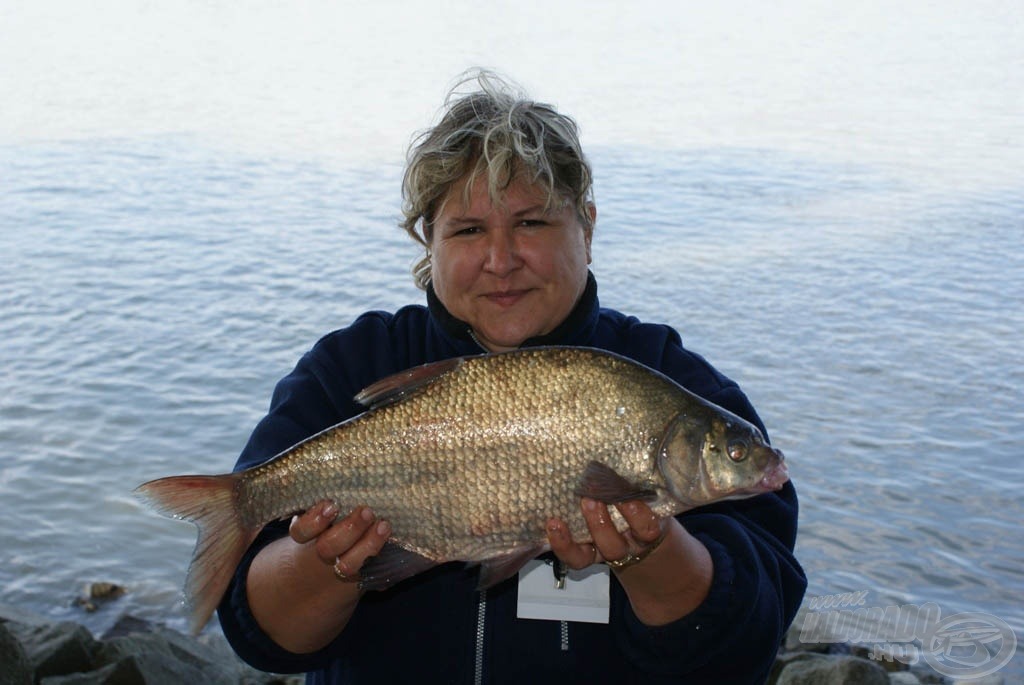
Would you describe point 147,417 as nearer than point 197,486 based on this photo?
No

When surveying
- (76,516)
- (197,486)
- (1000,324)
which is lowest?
(76,516)

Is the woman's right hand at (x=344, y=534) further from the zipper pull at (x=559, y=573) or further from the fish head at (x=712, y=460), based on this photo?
the fish head at (x=712, y=460)

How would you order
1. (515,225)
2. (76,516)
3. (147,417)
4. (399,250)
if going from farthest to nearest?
(399,250) < (147,417) < (76,516) < (515,225)

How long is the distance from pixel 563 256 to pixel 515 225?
132 mm

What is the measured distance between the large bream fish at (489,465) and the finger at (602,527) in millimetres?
27

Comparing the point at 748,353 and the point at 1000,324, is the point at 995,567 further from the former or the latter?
the point at 1000,324

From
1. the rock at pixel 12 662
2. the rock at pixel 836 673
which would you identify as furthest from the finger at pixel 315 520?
the rock at pixel 836 673

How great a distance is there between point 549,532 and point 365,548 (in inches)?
14.1

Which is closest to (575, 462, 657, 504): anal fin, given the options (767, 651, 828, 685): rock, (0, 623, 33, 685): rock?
(0, 623, 33, 685): rock

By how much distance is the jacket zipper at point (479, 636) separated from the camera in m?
2.52

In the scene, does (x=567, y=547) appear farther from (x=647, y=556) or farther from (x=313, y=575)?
(x=313, y=575)

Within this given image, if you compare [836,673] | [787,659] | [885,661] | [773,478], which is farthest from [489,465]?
[885,661]

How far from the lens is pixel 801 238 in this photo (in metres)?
11.6

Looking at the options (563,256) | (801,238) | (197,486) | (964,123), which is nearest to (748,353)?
(801,238)
